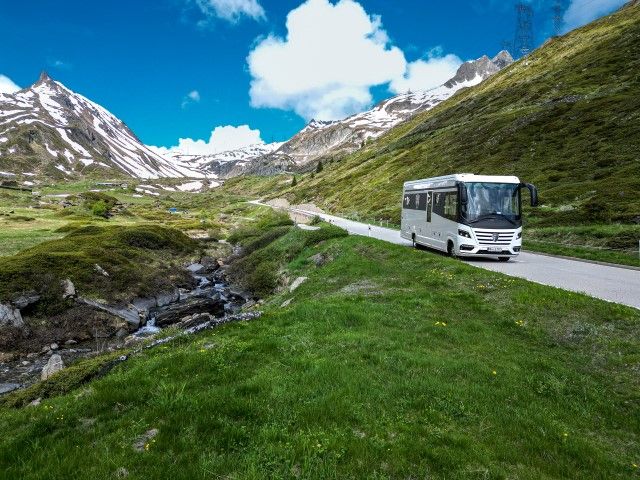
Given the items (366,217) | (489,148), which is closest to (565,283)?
(366,217)

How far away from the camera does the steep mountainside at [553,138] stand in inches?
2036

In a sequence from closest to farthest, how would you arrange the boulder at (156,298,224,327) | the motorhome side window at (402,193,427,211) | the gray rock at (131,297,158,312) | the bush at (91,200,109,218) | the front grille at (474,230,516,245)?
1. the front grille at (474,230,516,245)
2. the boulder at (156,298,224,327)
3. the gray rock at (131,297,158,312)
4. the motorhome side window at (402,193,427,211)
5. the bush at (91,200,109,218)

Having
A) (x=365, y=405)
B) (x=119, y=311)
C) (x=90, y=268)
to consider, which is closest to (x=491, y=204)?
(x=365, y=405)

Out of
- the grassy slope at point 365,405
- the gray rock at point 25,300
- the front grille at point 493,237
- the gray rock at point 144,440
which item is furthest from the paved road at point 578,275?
the gray rock at point 25,300

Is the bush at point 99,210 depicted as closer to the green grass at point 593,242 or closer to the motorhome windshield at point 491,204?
the motorhome windshield at point 491,204

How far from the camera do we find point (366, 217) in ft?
269

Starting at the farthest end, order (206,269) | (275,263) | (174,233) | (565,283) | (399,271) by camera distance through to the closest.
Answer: (174,233)
(206,269)
(275,263)
(399,271)
(565,283)

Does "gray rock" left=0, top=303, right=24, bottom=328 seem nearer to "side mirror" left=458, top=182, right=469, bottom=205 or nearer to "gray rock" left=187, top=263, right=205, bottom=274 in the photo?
"gray rock" left=187, top=263, right=205, bottom=274

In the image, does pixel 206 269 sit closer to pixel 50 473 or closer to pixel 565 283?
pixel 565 283

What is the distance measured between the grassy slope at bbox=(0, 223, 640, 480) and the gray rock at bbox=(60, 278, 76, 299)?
2046 cm

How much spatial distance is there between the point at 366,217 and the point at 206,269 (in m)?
40.1

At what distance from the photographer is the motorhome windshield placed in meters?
26.2

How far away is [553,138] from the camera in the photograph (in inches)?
3027

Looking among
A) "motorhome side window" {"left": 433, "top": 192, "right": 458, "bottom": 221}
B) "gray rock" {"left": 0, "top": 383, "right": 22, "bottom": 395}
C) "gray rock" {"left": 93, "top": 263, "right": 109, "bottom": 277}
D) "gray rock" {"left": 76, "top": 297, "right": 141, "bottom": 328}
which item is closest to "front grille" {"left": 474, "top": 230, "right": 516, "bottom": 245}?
"motorhome side window" {"left": 433, "top": 192, "right": 458, "bottom": 221}
